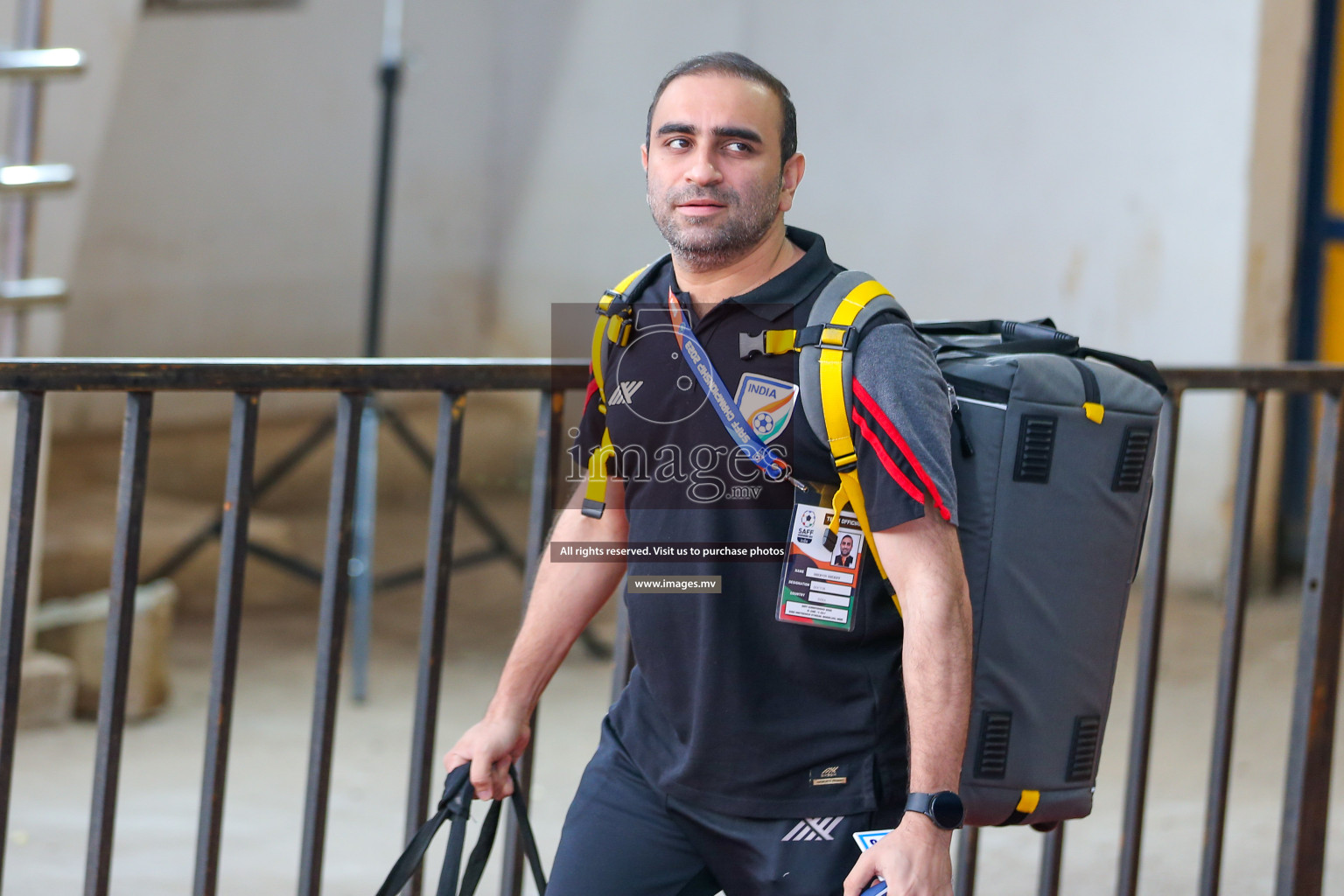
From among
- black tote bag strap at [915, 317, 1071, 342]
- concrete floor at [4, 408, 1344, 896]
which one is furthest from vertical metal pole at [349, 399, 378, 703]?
black tote bag strap at [915, 317, 1071, 342]

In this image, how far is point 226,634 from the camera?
6.90 ft

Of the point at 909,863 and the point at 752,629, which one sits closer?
the point at 909,863

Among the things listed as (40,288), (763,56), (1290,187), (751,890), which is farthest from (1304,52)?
(751,890)

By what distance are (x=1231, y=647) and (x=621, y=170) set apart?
594 cm

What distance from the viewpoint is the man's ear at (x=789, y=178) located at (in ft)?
5.82

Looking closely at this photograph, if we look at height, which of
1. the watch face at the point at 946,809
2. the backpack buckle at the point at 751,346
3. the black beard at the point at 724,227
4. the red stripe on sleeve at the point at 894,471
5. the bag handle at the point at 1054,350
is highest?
the black beard at the point at 724,227

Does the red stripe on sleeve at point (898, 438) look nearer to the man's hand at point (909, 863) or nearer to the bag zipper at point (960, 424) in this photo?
the bag zipper at point (960, 424)

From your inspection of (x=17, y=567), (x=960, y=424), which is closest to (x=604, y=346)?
(x=960, y=424)

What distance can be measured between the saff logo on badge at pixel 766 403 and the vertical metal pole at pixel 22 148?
3421mm

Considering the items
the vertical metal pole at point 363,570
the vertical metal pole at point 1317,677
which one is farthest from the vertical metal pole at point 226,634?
the vertical metal pole at point 363,570

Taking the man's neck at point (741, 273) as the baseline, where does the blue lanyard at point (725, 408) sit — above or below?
below

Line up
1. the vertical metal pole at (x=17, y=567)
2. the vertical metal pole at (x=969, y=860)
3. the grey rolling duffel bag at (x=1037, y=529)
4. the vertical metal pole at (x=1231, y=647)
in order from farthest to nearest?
the vertical metal pole at (x=1231, y=647) < the vertical metal pole at (x=969, y=860) < the vertical metal pole at (x=17, y=567) < the grey rolling duffel bag at (x=1037, y=529)

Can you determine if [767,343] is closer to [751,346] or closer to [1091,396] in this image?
[751,346]

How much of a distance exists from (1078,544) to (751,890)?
57cm
